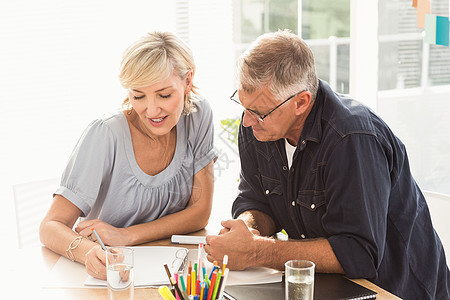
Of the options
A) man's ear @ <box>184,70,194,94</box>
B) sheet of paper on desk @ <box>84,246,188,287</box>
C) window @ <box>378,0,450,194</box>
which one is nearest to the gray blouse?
man's ear @ <box>184,70,194,94</box>

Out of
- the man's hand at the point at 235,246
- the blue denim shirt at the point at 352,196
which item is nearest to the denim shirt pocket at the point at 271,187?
the blue denim shirt at the point at 352,196

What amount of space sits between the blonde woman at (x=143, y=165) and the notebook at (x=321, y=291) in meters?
0.49

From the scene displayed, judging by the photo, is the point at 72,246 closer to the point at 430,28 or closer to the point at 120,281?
the point at 120,281

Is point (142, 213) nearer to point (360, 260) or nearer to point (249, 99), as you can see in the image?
point (249, 99)

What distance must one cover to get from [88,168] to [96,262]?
40 cm

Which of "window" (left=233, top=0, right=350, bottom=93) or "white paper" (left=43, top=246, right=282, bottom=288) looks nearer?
"white paper" (left=43, top=246, right=282, bottom=288)

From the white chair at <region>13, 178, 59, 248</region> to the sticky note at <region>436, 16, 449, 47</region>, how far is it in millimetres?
1968

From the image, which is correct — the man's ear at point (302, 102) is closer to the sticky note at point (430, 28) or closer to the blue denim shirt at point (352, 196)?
the blue denim shirt at point (352, 196)

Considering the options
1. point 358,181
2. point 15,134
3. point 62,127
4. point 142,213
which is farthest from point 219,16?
point 358,181

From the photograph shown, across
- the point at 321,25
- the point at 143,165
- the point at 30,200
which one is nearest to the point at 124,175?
the point at 143,165

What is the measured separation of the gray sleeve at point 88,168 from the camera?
1840mm

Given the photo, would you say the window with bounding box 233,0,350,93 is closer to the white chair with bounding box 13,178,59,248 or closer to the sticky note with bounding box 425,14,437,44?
the sticky note with bounding box 425,14,437,44

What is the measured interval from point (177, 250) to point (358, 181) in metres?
0.59

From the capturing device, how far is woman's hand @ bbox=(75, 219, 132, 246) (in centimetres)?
176
